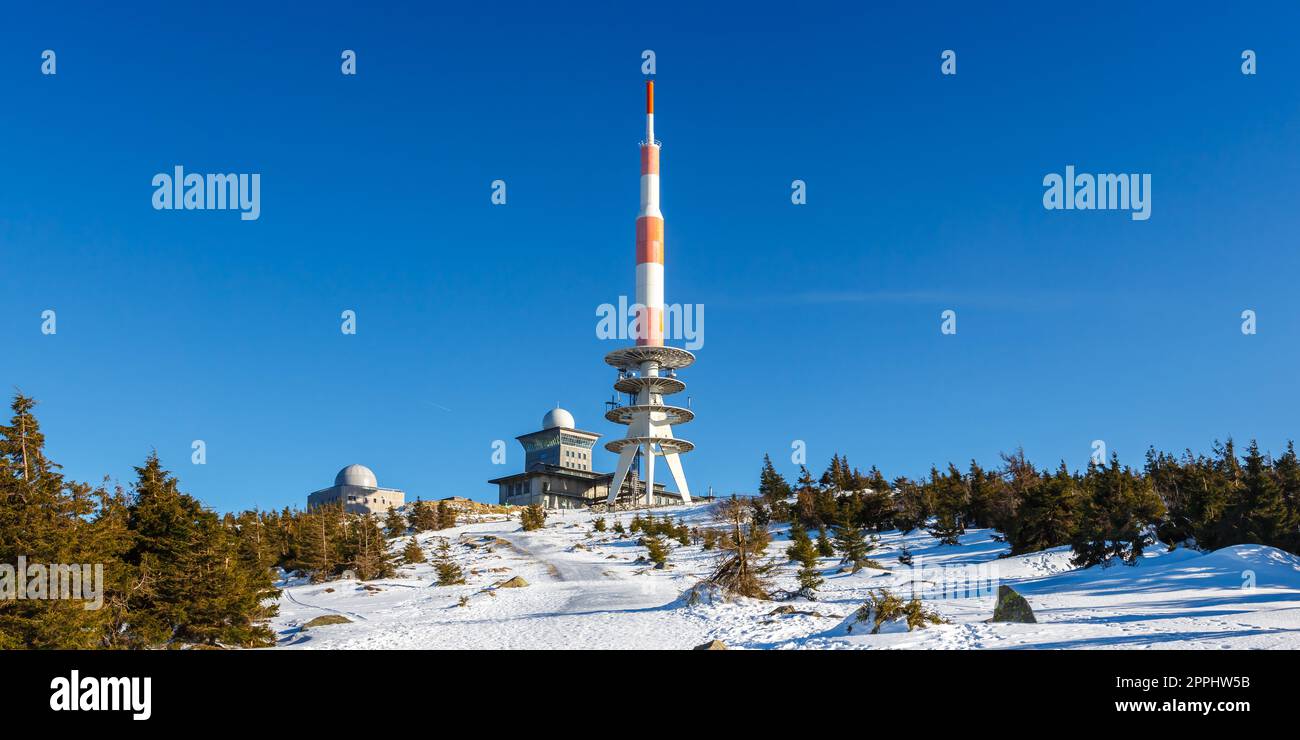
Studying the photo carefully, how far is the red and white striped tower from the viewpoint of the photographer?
261 feet

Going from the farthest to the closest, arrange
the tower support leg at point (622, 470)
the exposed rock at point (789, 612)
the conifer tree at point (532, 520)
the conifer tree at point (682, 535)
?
the tower support leg at point (622, 470)
the conifer tree at point (532, 520)
the conifer tree at point (682, 535)
the exposed rock at point (789, 612)

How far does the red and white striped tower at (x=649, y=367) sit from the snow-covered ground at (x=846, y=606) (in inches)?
1623

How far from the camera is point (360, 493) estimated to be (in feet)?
333

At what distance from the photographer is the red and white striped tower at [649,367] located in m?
79.7

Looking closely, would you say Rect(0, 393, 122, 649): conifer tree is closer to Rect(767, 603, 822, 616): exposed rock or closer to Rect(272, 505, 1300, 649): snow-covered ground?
Rect(272, 505, 1300, 649): snow-covered ground

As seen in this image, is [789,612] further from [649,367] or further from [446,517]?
[649,367]

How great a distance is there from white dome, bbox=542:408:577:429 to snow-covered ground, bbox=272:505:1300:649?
210 feet

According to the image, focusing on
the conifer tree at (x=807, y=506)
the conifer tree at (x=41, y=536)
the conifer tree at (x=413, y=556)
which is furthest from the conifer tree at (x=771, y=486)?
the conifer tree at (x=41, y=536)

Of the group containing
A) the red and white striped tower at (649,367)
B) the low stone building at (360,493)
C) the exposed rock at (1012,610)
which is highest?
the red and white striped tower at (649,367)

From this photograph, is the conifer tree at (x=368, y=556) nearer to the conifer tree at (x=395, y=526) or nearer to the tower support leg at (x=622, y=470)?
the conifer tree at (x=395, y=526)

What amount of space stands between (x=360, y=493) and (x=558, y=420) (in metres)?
23.5
